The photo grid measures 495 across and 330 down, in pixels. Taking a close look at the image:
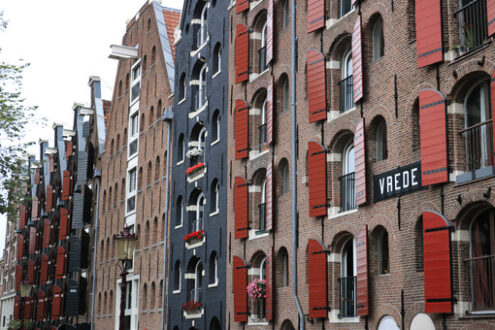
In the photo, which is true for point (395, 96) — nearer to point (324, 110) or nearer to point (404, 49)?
point (404, 49)

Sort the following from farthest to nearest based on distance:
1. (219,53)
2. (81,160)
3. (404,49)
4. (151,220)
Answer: (81,160), (151,220), (219,53), (404,49)

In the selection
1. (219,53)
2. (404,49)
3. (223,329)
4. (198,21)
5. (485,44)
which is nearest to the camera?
(485,44)

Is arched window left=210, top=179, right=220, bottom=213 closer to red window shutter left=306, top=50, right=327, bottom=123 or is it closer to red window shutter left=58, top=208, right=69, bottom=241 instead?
red window shutter left=306, top=50, right=327, bottom=123

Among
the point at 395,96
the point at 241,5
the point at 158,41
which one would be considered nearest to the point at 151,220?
the point at 158,41

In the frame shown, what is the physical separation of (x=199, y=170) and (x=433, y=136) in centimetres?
1759

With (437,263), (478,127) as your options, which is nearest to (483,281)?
(437,263)

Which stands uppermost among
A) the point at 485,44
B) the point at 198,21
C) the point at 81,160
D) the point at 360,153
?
the point at 198,21

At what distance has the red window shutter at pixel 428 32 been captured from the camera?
1956 cm

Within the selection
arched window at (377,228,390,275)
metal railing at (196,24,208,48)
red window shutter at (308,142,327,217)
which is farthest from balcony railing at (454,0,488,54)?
metal railing at (196,24,208,48)

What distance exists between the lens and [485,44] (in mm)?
18094

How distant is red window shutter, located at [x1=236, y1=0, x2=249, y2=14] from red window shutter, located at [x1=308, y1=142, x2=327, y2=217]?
900 cm

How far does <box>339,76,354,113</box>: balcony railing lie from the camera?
24191 millimetres

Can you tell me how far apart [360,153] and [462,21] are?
469 centimetres

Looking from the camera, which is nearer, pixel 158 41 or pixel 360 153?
pixel 360 153
